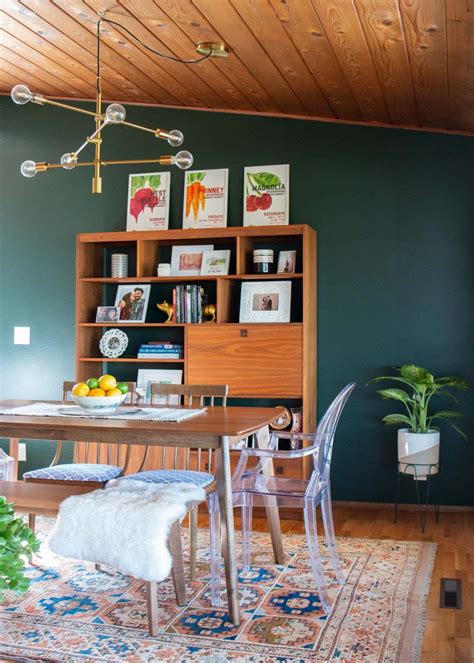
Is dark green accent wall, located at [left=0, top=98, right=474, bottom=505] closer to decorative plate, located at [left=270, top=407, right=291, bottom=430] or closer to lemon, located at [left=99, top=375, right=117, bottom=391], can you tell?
decorative plate, located at [left=270, top=407, right=291, bottom=430]

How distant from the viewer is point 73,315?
595cm

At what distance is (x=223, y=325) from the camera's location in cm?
530

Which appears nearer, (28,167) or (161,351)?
(28,167)

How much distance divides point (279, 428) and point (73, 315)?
1801mm

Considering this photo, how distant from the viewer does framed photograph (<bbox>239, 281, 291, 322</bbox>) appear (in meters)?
5.29

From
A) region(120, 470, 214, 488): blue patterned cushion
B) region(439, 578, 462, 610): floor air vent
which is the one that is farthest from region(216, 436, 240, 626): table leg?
region(439, 578, 462, 610): floor air vent

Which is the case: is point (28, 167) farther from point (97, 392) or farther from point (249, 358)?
point (249, 358)

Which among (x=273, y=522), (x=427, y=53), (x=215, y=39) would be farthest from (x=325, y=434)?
(x=215, y=39)

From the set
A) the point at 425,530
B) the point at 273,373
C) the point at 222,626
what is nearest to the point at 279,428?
the point at 273,373

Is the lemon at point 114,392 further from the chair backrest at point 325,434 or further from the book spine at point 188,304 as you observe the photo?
the book spine at point 188,304

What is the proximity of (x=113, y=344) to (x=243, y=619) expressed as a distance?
2813mm

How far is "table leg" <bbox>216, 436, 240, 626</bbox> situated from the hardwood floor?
2.42ft

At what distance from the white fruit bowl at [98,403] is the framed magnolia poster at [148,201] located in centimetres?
215

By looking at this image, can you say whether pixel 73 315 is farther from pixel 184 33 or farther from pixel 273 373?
pixel 184 33
